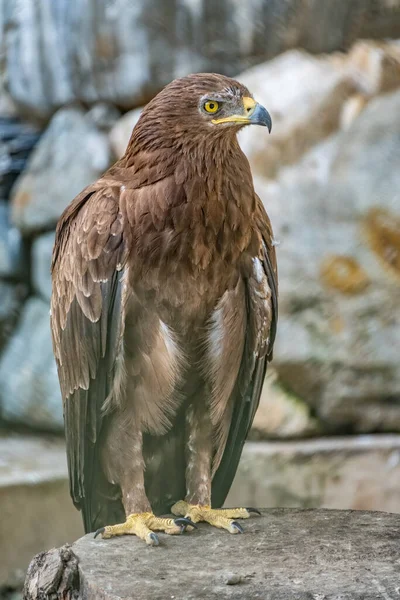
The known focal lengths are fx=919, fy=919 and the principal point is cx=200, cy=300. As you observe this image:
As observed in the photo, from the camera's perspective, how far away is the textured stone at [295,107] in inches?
206

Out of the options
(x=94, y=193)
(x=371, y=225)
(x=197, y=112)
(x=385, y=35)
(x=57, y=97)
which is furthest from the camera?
(x=57, y=97)

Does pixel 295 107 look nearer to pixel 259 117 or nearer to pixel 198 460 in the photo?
pixel 259 117

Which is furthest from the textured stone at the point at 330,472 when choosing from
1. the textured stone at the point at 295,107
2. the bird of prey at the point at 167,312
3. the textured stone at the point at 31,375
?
the bird of prey at the point at 167,312

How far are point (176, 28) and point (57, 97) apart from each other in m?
1.09

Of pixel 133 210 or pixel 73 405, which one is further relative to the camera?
pixel 73 405

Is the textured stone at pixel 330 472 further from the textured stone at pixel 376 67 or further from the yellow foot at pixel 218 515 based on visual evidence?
the yellow foot at pixel 218 515

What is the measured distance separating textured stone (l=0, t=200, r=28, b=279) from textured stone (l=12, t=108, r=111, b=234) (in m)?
0.17

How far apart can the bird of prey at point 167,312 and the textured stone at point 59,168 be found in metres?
2.78

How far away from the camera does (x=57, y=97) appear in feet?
20.6

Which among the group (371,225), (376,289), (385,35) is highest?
(385,35)

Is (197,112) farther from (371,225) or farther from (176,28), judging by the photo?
(176,28)

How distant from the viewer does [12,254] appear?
20.9 feet

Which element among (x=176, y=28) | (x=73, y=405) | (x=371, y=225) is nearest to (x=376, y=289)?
(x=371, y=225)

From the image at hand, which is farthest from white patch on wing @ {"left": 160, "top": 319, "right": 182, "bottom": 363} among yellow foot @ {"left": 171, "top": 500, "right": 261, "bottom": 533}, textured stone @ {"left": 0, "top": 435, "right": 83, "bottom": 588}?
textured stone @ {"left": 0, "top": 435, "right": 83, "bottom": 588}
